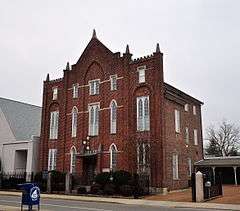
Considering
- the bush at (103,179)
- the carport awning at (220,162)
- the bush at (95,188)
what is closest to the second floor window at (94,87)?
the bush at (103,179)

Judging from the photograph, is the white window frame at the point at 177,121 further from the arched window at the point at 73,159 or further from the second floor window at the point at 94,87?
the arched window at the point at 73,159

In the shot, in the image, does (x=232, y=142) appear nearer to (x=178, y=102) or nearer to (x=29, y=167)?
(x=178, y=102)

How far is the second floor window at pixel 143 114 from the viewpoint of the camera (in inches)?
1332

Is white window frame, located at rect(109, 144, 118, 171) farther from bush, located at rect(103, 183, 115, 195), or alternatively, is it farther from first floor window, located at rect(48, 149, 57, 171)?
first floor window, located at rect(48, 149, 57, 171)

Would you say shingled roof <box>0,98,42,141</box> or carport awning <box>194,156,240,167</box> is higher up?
shingled roof <box>0,98,42,141</box>

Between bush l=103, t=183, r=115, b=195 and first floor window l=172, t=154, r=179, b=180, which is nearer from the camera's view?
bush l=103, t=183, r=115, b=195

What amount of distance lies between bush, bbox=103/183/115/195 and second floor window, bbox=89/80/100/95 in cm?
1203

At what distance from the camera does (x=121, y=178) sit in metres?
30.3

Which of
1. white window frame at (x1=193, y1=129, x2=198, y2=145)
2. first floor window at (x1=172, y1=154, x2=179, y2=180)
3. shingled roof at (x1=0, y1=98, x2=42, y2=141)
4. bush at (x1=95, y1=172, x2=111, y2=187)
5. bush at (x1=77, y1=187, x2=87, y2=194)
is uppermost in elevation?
shingled roof at (x1=0, y1=98, x2=42, y2=141)

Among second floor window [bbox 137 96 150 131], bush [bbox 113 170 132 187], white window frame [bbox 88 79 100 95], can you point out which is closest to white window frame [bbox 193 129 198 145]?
second floor window [bbox 137 96 150 131]

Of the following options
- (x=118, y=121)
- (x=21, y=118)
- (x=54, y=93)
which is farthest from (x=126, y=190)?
(x=21, y=118)

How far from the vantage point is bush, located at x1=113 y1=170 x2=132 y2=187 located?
3004cm

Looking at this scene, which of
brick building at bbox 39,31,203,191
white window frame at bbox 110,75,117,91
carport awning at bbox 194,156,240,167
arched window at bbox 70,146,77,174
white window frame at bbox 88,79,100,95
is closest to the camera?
brick building at bbox 39,31,203,191

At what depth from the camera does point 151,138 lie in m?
32.8
